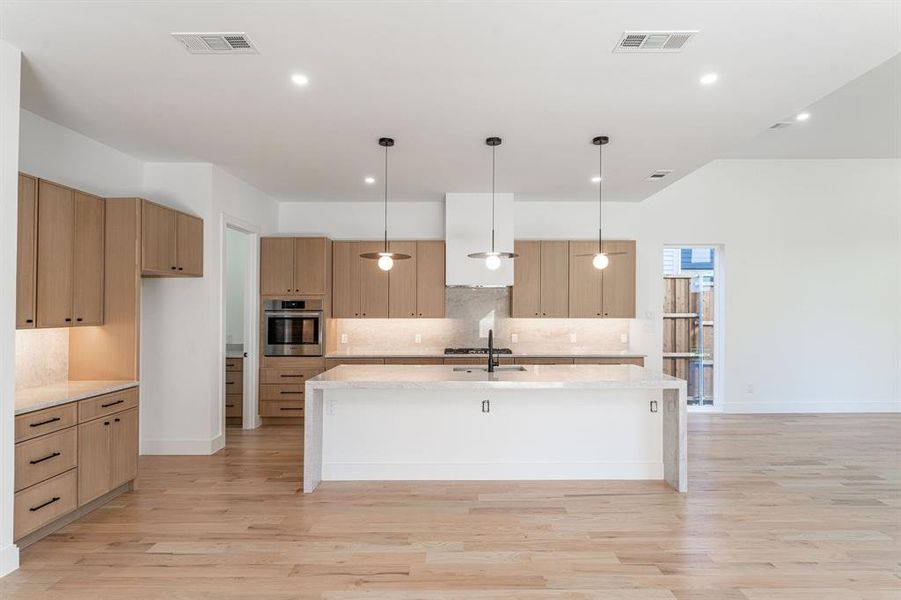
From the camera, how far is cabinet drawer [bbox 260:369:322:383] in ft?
20.7

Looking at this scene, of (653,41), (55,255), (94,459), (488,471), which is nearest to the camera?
(653,41)

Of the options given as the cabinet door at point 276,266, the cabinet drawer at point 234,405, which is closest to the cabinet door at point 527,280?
the cabinet door at point 276,266

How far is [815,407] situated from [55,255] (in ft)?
27.5

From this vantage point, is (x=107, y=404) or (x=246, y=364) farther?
(x=246, y=364)

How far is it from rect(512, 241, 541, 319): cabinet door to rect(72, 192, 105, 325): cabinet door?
14.3ft

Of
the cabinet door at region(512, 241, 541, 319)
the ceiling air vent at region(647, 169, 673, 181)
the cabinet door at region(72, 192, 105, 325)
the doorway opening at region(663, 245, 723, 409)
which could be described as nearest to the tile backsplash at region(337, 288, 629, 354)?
the cabinet door at region(512, 241, 541, 319)

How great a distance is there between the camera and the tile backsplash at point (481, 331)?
6941mm

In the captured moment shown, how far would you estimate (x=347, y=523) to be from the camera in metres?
3.46

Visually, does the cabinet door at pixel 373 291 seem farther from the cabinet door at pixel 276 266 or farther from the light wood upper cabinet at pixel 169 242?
the light wood upper cabinet at pixel 169 242

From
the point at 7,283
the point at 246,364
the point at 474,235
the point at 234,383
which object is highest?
the point at 474,235

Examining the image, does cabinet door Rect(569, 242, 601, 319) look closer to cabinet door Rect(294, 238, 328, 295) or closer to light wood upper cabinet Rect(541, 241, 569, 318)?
light wood upper cabinet Rect(541, 241, 569, 318)

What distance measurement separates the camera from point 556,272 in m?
6.65

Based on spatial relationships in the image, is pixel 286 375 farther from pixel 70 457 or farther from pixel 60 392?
pixel 70 457

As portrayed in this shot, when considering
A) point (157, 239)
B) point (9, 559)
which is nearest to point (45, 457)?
point (9, 559)
